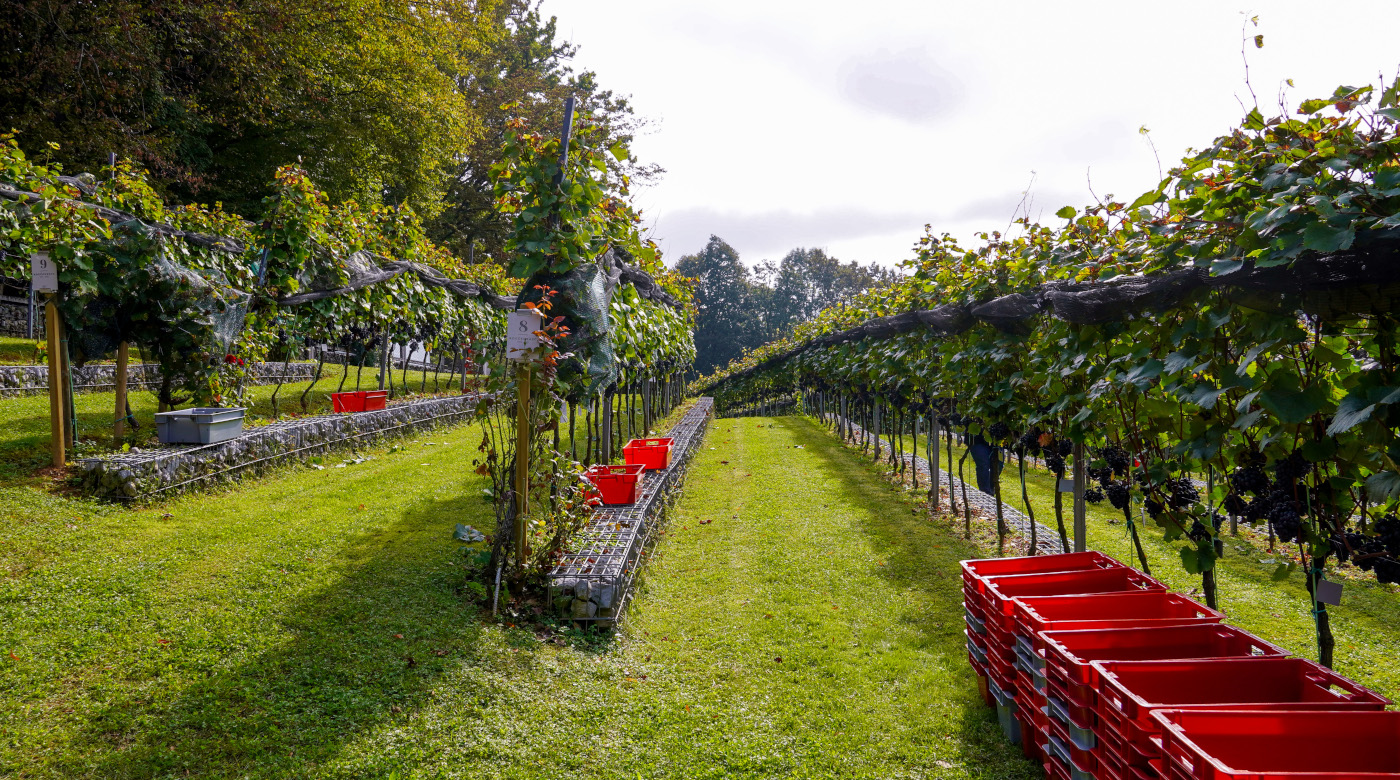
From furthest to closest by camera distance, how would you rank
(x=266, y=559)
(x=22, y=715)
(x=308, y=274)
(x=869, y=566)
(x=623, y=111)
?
(x=623, y=111)
(x=308, y=274)
(x=869, y=566)
(x=266, y=559)
(x=22, y=715)

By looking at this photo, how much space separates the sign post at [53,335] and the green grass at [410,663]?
842 millimetres

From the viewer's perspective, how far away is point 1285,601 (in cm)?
529

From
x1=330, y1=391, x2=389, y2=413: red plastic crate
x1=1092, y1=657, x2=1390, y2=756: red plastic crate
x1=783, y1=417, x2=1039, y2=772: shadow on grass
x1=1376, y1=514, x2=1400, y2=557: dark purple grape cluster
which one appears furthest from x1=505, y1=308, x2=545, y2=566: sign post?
x1=330, y1=391, x2=389, y2=413: red plastic crate

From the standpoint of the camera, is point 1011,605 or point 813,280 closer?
point 1011,605

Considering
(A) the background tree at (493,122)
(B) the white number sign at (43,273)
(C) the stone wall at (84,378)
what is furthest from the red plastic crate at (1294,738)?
(A) the background tree at (493,122)

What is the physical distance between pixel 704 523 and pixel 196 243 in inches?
258

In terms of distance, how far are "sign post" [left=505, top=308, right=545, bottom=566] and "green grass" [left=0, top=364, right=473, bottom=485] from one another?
164 inches

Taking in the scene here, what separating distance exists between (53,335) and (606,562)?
5016mm

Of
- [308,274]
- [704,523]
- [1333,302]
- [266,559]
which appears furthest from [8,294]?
[1333,302]

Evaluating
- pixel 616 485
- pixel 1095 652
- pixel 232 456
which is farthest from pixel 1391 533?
pixel 232 456

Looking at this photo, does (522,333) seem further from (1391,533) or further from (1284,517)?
(1391,533)

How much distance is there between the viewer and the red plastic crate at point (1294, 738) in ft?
6.63

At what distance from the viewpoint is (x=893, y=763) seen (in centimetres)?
317

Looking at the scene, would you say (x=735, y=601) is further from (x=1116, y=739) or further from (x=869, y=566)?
(x=1116, y=739)
